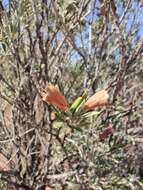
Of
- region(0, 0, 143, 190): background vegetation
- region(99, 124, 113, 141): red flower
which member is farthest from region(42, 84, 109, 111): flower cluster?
region(99, 124, 113, 141): red flower

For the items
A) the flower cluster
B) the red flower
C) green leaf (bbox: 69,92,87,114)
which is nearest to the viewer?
the flower cluster

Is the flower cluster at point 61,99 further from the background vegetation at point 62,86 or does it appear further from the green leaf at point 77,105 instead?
the background vegetation at point 62,86

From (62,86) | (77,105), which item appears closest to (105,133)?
(62,86)

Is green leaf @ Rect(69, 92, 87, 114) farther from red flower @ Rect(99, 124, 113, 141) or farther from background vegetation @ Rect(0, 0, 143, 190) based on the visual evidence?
red flower @ Rect(99, 124, 113, 141)

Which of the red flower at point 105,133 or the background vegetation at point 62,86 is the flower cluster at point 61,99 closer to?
the background vegetation at point 62,86

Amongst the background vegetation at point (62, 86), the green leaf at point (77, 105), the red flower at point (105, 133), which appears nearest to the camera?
the green leaf at point (77, 105)

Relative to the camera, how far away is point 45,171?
3439mm

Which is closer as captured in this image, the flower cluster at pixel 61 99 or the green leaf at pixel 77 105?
the flower cluster at pixel 61 99

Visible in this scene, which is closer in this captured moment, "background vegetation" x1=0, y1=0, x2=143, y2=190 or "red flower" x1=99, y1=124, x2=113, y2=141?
"background vegetation" x1=0, y1=0, x2=143, y2=190

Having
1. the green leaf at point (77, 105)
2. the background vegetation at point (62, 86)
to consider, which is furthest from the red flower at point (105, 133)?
the green leaf at point (77, 105)

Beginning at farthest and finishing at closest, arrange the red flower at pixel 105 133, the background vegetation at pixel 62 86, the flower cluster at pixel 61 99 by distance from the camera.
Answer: the red flower at pixel 105 133
the background vegetation at pixel 62 86
the flower cluster at pixel 61 99

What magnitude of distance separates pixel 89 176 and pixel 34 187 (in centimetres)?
42

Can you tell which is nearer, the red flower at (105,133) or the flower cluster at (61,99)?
the flower cluster at (61,99)

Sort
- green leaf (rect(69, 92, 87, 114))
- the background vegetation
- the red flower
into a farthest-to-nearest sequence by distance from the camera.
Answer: the red flower → the background vegetation → green leaf (rect(69, 92, 87, 114))
